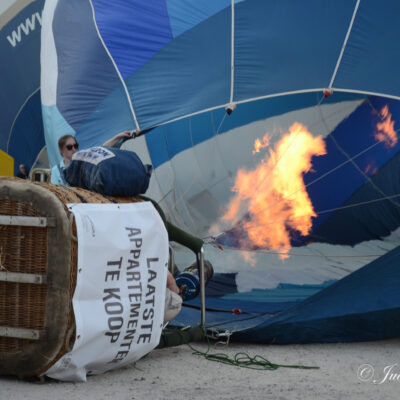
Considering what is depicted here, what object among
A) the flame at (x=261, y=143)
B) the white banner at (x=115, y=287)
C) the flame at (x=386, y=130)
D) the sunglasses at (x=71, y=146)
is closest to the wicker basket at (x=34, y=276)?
the white banner at (x=115, y=287)

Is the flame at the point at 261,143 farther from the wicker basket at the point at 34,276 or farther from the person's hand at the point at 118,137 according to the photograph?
the wicker basket at the point at 34,276

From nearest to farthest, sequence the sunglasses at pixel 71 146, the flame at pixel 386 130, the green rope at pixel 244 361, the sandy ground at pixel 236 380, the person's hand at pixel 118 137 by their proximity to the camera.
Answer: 1. the sandy ground at pixel 236 380
2. the green rope at pixel 244 361
3. the person's hand at pixel 118 137
4. the flame at pixel 386 130
5. the sunglasses at pixel 71 146

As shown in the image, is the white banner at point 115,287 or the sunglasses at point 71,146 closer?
the white banner at point 115,287

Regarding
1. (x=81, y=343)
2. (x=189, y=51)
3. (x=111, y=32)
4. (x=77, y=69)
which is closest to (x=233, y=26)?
(x=189, y=51)

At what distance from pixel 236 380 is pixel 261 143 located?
2.49 m

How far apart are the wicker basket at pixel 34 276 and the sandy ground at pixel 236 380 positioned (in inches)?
5.6

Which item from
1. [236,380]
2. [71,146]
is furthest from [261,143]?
[236,380]

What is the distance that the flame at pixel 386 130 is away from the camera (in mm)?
4691

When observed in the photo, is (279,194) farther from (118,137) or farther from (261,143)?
(118,137)

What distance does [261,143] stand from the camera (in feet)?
16.3

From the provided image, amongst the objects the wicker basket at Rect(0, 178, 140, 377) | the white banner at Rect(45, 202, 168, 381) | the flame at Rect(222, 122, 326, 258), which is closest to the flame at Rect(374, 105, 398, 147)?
the flame at Rect(222, 122, 326, 258)

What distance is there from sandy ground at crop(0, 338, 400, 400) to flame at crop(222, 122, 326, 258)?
1819mm

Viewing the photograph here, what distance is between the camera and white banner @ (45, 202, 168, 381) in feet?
8.46

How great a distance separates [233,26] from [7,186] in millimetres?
2267
